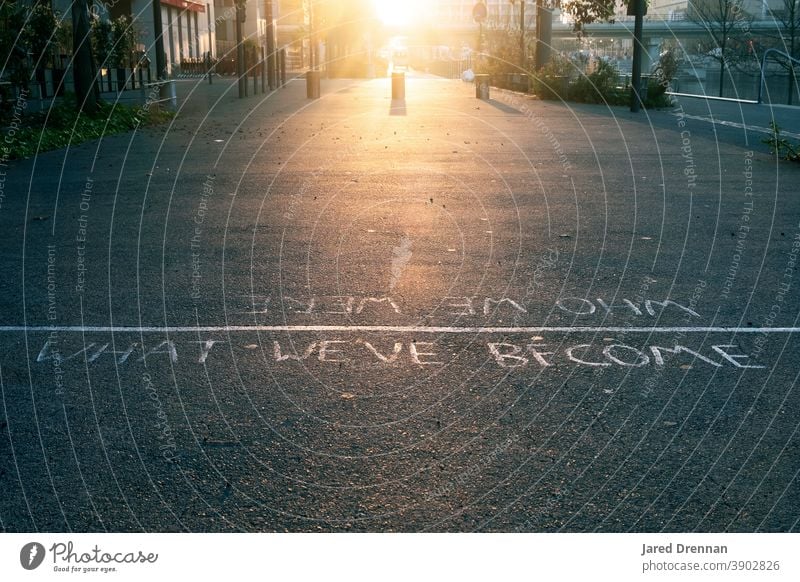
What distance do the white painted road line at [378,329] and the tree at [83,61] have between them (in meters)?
19.3

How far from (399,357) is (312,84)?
37190 mm

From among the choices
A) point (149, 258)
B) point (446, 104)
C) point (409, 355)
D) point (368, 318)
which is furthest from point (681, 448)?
point (446, 104)

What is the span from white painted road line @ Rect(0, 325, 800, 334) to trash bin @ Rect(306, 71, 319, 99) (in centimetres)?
3529

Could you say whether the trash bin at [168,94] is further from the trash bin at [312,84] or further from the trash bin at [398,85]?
the trash bin at [312,84]

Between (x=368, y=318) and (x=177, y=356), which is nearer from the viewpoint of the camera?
(x=177, y=356)

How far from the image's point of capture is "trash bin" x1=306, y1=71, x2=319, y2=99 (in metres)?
41.5

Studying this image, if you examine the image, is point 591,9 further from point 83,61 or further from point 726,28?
point 726,28

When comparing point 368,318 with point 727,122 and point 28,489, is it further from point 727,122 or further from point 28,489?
point 727,122

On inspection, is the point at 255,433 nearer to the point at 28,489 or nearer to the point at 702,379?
the point at 28,489

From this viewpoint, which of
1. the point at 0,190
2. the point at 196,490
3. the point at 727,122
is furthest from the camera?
the point at 727,122

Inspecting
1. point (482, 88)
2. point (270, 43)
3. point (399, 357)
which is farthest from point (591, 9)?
point (399, 357)

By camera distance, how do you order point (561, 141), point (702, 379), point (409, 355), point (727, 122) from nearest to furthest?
1. point (702, 379)
2. point (409, 355)
3. point (561, 141)
4. point (727, 122)

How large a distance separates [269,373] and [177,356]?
0.72 meters

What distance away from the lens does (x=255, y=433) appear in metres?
5.03
